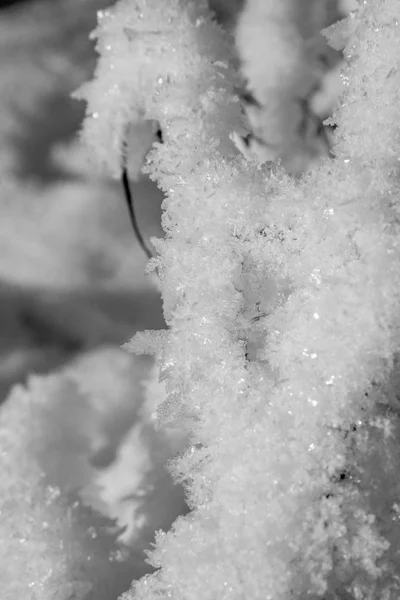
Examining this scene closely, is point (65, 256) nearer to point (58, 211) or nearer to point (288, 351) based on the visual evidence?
point (58, 211)

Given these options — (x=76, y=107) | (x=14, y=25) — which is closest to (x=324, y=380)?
(x=76, y=107)

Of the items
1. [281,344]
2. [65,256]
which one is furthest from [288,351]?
[65,256]

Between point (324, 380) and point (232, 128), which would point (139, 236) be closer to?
point (232, 128)

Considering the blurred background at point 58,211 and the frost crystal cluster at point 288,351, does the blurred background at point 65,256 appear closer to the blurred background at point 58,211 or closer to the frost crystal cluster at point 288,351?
the blurred background at point 58,211

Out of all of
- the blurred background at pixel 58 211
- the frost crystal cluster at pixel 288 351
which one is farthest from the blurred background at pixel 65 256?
the frost crystal cluster at pixel 288 351

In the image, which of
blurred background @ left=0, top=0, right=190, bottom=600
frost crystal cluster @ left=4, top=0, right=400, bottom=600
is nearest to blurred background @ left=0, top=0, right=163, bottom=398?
blurred background @ left=0, top=0, right=190, bottom=600

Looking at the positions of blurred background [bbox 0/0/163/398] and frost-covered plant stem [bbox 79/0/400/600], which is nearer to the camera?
frost-covered plant stem [bbox 79/0/400/600]

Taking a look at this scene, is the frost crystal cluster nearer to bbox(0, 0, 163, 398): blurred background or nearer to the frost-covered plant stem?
the frost-covered plant stem
